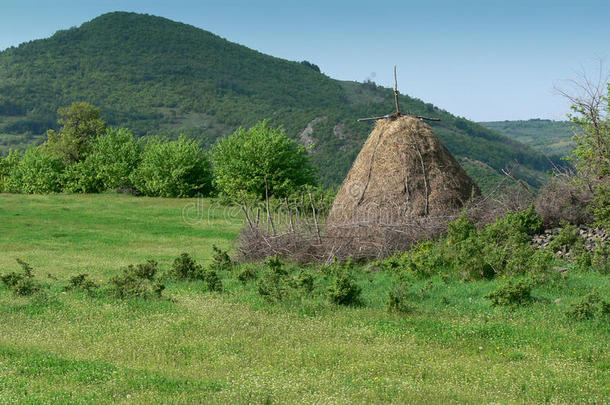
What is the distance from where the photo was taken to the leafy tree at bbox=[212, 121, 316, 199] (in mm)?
34906

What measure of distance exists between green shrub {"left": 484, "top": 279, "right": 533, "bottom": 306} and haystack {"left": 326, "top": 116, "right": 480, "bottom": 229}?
16.6ft

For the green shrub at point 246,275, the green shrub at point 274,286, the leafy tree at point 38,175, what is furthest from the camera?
the leafy tree at point 38,175

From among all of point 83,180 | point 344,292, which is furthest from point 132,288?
point 83,180

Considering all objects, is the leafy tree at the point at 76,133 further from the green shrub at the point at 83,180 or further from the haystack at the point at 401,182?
the haystack at the point at 401,182

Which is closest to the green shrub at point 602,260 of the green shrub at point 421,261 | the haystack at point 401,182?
the green shrub at point 421,261

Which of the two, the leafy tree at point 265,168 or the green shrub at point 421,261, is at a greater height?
the leafy tree at point 265,168

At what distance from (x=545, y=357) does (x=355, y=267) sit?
6.50 metres

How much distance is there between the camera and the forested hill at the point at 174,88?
118812 millimetres

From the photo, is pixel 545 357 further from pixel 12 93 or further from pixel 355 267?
pixel 12 93

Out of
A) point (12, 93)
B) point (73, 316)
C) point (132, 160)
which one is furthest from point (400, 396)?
point (12, 93)

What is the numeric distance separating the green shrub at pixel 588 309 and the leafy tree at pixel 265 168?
25.0 metres

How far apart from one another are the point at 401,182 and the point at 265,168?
64.3 feet

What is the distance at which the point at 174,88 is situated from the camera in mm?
162125

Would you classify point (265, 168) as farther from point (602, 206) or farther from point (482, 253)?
point (482, 253)
